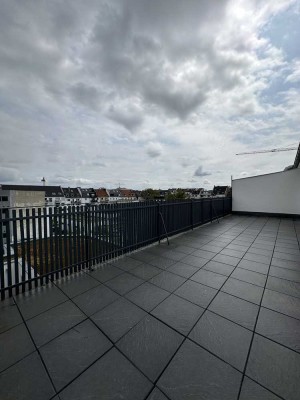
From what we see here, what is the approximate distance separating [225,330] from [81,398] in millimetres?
1524

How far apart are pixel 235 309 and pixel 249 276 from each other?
122 centimetres

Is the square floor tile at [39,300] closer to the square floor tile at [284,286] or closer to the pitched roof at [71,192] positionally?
the square floor tile at [284,286]

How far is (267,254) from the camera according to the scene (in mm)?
4520

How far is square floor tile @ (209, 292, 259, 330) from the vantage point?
6.95ft

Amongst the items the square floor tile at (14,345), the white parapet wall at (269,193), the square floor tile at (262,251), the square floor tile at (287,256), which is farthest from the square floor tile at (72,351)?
the white parapet wall at (269,193)

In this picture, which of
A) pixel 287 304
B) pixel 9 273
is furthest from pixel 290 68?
pixel 9 273

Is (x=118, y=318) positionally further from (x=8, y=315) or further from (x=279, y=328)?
(x=279, y=328)

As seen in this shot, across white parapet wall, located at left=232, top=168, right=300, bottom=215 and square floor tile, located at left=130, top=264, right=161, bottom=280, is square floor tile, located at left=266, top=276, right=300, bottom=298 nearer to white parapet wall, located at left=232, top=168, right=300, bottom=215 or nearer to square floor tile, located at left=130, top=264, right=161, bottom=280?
square floor tile, located at left=130, top=264, right=161, bottom=280

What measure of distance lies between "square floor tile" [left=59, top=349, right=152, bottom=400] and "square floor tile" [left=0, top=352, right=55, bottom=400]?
16 centimetres

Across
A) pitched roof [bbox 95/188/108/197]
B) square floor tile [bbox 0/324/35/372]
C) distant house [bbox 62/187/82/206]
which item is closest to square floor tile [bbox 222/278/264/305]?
square floor tile [bbox 0/324/35/372]

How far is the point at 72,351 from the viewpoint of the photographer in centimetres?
168

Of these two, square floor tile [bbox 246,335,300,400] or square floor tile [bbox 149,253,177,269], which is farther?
square floor tile [bbox 149,253,177,269]

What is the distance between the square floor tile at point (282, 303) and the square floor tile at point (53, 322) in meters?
2.58

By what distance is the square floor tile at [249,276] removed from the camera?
3.07m
